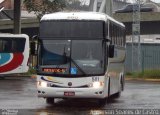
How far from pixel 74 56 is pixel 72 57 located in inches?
3.1

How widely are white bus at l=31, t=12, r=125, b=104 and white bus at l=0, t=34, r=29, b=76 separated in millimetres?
18510

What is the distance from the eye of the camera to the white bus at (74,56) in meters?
19.3

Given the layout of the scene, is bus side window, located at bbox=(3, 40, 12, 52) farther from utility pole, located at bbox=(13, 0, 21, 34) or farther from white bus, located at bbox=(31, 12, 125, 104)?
white bus, located at bbox=(31, 12, 125, 104)

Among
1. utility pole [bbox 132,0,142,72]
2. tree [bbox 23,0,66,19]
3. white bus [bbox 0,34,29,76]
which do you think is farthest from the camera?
tree [bbox 23,0,66,19]

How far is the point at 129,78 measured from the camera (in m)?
40.4

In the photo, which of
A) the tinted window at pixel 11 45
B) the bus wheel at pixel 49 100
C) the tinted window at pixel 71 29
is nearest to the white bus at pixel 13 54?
the tinted window at pixel 11 45

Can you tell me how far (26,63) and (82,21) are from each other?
19504 millimetres

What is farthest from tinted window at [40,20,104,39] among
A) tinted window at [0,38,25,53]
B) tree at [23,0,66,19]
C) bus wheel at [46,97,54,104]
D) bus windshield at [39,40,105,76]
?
tree at [23,0,66,19]

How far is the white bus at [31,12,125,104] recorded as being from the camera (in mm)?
19281

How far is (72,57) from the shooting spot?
19.5 m

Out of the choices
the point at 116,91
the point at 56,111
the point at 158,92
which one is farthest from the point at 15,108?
the point at 158,92

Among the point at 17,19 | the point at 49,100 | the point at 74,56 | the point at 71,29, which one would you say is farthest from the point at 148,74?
the point at 74,56

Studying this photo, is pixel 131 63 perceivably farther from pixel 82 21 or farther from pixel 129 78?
pixel 82 21

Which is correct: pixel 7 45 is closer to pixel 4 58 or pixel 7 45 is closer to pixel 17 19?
pixel 4 58
